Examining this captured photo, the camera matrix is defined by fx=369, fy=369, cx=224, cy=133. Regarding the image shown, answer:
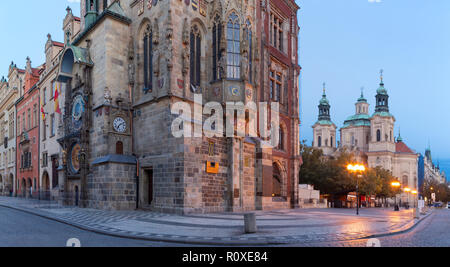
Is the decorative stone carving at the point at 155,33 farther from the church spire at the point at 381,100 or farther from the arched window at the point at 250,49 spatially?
the church spire at the point at 381,100

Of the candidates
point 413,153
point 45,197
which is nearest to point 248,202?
point 45,197

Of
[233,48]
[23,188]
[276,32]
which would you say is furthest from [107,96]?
[23,188]

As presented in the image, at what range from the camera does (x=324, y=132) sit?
108250 mm

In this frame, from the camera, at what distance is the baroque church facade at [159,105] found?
21578mm

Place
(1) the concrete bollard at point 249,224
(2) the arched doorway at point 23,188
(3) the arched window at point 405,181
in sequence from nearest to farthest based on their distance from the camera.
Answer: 1. (1) the concrete bollard at point 249,224
2. (2) the arched doorway at point 23,188
3. (3) the arched window at point 405,181

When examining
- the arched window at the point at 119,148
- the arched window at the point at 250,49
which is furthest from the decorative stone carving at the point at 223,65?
the arched window at the point at 119,148

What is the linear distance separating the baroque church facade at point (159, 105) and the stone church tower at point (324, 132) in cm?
8382

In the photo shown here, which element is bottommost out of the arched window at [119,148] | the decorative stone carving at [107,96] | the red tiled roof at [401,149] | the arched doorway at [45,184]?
the arched doorway at [45,184]

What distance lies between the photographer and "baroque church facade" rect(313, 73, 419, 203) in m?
99.4

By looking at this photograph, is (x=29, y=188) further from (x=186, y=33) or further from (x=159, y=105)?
(x=186, y=33)

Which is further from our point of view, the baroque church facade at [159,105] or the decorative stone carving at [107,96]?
the decorative stone carving at [107,96]

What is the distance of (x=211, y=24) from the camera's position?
2472cm
